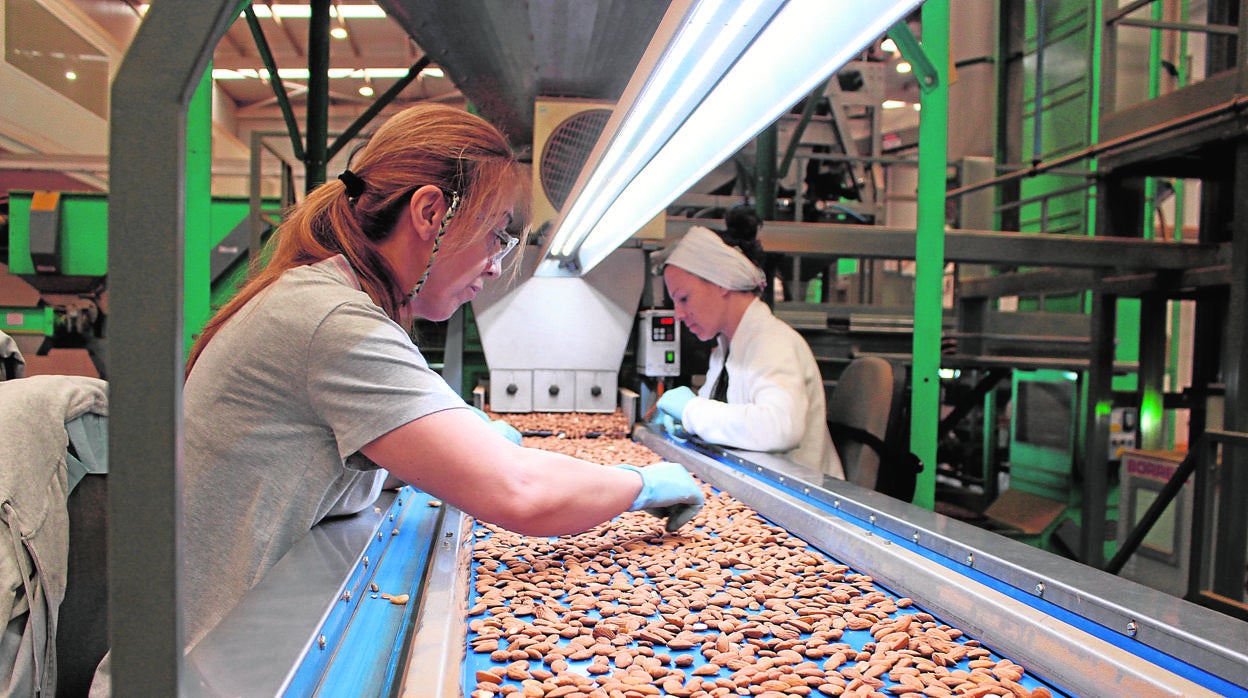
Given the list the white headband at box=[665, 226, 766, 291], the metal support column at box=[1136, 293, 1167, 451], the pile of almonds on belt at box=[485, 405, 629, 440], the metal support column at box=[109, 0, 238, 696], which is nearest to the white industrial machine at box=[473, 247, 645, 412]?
the pile of almonds on belt at box=[485, 405, 629, 440]

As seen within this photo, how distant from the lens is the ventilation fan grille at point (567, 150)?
7.77 feet

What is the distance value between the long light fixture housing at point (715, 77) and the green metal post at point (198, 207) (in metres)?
1.66

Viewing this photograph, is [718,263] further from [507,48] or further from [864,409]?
[507,48]

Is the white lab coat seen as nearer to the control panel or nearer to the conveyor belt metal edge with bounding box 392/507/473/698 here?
the control panel

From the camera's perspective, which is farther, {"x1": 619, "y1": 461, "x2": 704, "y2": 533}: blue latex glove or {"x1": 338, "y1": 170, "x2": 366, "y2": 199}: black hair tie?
{"x1": 619, "y1": 461, "x2": 704, "y2": 533}: blue latex glove

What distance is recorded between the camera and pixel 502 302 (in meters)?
3.40

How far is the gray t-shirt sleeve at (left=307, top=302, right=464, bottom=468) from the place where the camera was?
0.92 m

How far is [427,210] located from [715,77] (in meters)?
0.51

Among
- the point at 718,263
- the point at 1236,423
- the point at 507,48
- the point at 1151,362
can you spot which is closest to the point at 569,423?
the point at 718,263

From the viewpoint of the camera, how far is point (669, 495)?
144cm

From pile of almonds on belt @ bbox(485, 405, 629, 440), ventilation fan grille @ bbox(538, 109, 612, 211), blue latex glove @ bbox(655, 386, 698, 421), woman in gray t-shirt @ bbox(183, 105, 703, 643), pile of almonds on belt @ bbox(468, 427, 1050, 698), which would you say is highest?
ventilation fan grille @ bbox(538, 109, 612, 211)

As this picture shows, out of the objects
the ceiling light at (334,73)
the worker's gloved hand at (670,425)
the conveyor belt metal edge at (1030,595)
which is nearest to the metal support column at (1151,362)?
the worker's gloved hand at (670,425)

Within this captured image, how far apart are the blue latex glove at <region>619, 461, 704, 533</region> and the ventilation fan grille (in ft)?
3.98

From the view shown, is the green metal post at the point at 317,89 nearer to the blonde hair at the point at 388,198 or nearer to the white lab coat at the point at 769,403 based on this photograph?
the white lab coat at the point at 769,403
